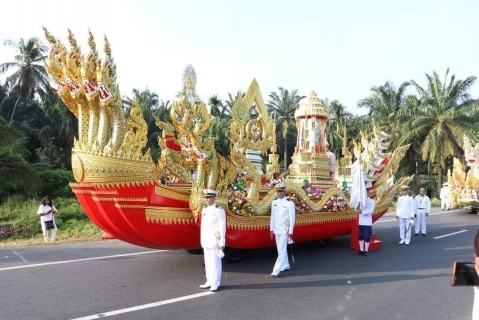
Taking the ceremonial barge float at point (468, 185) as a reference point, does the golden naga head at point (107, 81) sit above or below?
above

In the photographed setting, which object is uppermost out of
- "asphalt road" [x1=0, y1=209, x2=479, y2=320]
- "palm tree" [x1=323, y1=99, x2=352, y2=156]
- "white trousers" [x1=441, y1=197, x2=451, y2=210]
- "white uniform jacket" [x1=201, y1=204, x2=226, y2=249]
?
"palm tree" [x1=323, y1=99, x2=352, y2=156]

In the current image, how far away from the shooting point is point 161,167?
295 inches

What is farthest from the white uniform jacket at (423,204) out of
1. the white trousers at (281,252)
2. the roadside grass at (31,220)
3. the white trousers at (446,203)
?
the white trousers at (446,203)

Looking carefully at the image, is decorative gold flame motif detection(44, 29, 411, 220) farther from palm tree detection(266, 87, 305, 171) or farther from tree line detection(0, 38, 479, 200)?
palm tree detection(266, 87, 305, 171)

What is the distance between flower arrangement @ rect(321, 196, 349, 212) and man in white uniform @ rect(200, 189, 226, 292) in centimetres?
323

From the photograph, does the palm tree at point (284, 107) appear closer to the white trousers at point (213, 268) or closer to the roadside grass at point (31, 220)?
the roadside grass at point (31, 220)

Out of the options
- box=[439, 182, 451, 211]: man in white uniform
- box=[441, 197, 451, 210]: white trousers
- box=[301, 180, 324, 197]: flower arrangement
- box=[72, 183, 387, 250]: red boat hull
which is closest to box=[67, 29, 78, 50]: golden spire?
box=[72, 183, 387, 250]: red boat hull

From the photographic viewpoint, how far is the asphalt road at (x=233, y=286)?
176 inches

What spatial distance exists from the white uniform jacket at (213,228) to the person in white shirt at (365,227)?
372 cm

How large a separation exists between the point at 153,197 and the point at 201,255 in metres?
2.11

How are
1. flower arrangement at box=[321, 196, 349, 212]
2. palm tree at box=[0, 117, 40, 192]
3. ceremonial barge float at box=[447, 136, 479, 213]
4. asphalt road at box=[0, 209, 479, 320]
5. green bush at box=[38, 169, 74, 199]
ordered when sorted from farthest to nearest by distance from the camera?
green bush at box=[38, 169, 74, 199] → ceremonial barge float at box=[447, 136, 479, 213] → palm tree at box=[0, 117, 40, 192] → flower arrangement at box=[321, 196, 349, 212] → asphalt road at box=[0, 209, 479, 320]

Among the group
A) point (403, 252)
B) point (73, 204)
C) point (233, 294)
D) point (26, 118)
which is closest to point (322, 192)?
point (403, 252)

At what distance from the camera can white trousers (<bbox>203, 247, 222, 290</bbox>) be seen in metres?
5.25

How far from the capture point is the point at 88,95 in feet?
17.5
